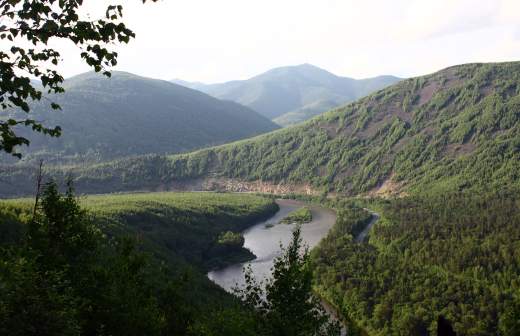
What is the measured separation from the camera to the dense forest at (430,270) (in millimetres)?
90625

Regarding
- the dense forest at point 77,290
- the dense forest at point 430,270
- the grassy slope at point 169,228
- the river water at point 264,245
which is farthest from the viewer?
the river water at point 264,245

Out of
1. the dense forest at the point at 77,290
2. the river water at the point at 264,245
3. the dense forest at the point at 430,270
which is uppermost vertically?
the dense forest at the point at 77,290

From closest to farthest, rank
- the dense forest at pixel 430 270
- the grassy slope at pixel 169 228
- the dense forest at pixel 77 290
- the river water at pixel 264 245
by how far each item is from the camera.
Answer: the dense forest at pixel 77 290 → the dense forest at pixel 430 270 → the grassy slope at pixel 169 228 → the river water at pixel 264 245

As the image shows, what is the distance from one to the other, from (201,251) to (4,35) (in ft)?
502

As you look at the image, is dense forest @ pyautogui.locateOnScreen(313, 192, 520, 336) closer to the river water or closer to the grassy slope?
the river water

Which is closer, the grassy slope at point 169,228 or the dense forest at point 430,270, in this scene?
the dense forest at point 430,270

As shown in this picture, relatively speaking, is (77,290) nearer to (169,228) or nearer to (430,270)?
(430,270)

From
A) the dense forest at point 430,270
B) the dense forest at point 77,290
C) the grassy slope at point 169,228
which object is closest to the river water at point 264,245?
the grassy slope at point 169,228

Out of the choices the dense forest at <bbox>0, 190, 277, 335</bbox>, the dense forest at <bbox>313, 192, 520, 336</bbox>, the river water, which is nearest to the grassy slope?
the river water

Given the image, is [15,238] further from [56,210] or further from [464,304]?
[464,304]

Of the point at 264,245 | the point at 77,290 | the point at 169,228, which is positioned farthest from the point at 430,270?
the point at 77,290

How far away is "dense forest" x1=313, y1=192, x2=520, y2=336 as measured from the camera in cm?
9062

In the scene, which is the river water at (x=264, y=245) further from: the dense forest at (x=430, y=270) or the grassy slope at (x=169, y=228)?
the dense forest at (x=430, y=270)

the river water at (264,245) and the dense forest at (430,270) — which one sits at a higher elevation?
the dense forest at (430,270)
